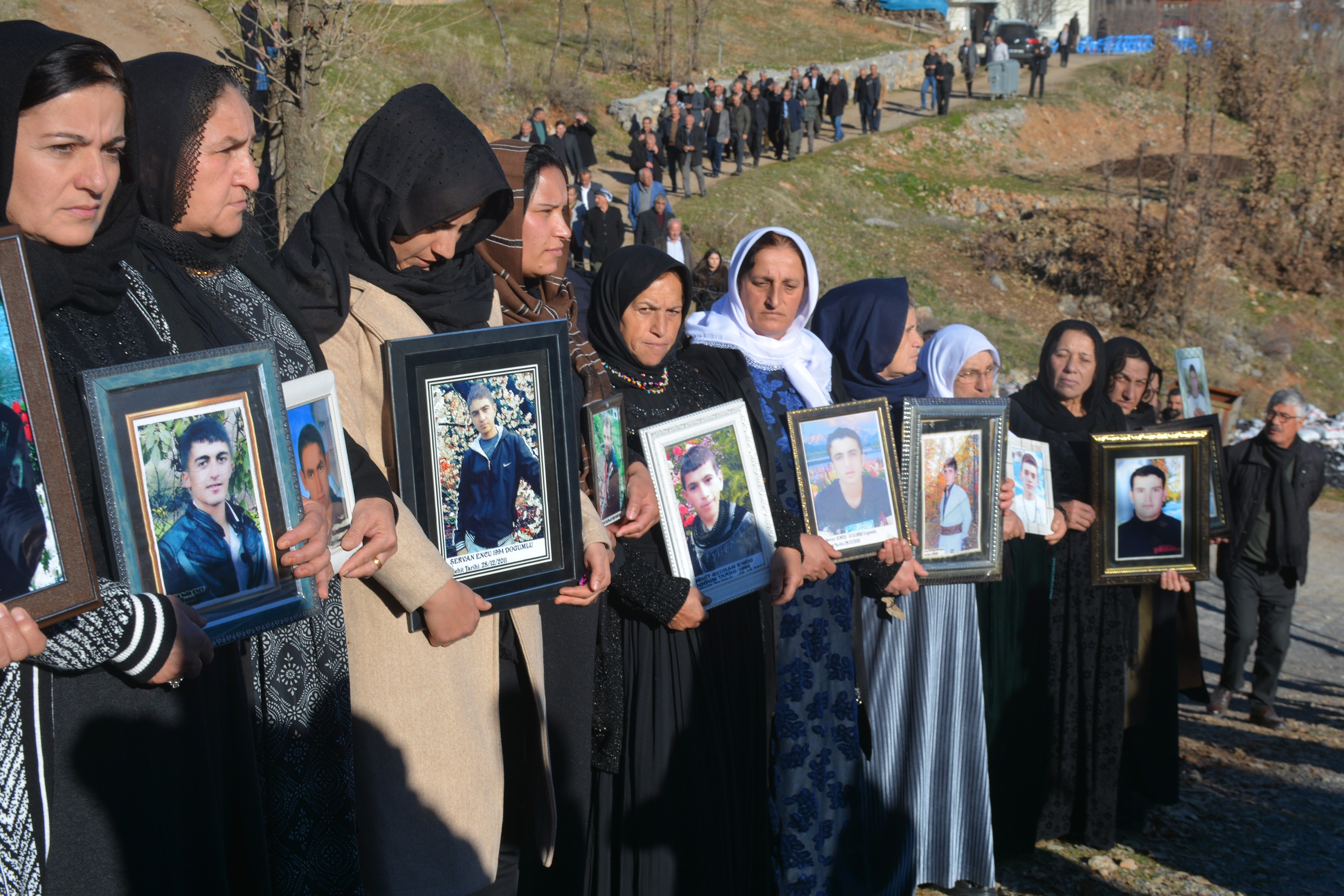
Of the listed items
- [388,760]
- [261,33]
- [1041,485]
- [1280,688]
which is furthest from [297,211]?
[1280,688]

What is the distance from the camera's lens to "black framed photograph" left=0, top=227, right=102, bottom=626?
1.48 m

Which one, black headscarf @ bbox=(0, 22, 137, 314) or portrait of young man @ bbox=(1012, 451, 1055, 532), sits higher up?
black headscarf @ bbox=(0, 22, 137, 314)

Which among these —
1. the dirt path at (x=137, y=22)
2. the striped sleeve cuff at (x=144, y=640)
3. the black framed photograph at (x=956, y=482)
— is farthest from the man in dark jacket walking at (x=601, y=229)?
the striped sleeve cuff at (x=144, y=640)

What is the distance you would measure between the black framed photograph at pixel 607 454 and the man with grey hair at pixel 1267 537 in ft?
17.9

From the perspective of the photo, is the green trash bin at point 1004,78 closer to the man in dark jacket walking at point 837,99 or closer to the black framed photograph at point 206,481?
the man in dark jacket walking at point 837,99

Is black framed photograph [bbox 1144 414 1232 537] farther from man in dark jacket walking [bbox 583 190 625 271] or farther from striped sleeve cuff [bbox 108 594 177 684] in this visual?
man in dark jacket walking [bbox 583 190 625 271]

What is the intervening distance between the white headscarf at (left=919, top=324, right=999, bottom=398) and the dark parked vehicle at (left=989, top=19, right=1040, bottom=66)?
37424 mm

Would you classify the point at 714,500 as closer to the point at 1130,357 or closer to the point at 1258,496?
the point at 1130,357

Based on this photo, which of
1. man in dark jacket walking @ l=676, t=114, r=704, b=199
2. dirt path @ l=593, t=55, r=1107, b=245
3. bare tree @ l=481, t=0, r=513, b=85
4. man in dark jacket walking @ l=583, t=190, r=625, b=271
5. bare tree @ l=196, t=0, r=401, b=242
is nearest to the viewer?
bare tree @ l=196, t=0, r=401, b=242

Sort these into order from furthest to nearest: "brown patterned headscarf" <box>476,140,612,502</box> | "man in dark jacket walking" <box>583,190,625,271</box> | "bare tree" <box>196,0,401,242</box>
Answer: "man in dark jacket walking" <box>583,190,625,271</box> < "bare tree" <box>196,0,401,242</box> < "brown patterned headscarf" <box>476,140,612,502</box>

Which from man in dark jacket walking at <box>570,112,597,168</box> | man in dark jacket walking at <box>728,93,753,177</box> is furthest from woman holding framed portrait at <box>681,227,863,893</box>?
man in dark jacket walking at <box>728,93,753,177</box>

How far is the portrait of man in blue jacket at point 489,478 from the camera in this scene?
243cm

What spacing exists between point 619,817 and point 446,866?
2.38ft

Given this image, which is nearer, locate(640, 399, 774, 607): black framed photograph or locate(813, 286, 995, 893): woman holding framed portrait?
locate(640, 399, 774, 607): black framed photograph
